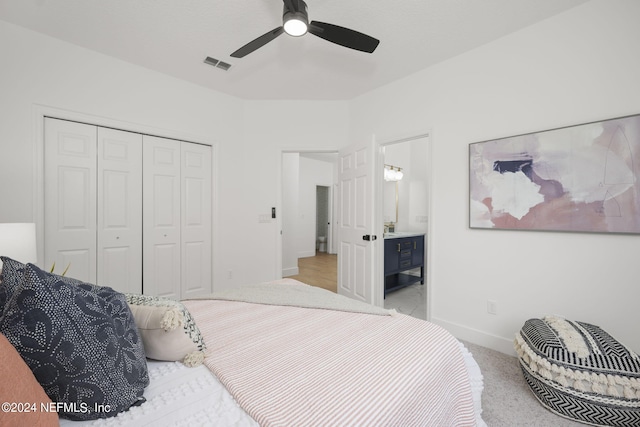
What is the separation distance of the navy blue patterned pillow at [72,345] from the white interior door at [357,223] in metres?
2.39

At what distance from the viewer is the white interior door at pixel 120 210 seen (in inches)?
105

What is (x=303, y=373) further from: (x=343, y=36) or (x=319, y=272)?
(x=319, y=272)

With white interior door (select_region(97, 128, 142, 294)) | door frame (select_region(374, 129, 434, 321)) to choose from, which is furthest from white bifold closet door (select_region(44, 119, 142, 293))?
door frame (select_region(374, 129, 434, 321))

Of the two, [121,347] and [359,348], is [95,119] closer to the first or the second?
[121,347]

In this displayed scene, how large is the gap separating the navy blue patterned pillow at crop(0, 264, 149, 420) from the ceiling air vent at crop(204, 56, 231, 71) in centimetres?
261

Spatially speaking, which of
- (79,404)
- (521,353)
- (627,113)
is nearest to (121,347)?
(79,404)

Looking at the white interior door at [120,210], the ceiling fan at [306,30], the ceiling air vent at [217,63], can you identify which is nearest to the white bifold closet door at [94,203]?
the white interior door at [120,210]

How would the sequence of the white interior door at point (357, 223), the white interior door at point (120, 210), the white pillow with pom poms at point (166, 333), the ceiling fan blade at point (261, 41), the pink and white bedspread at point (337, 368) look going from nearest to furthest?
the pink and white bedspread at point (337, 368)
the white pillow with pom poms at point (166, 333)
the ceiling fan blade at point (261, 41)
the white interior door at point (120, 210)
the white interior door at point (357, 223)

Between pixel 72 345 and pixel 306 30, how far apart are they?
6.32ft

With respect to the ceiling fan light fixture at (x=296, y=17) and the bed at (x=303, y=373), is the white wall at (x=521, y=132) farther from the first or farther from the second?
the ceiling fan light fixture at (x=296, y=17)

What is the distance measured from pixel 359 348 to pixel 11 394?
987 millimetres

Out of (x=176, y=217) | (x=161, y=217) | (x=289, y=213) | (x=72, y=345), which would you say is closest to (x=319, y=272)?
(x=289, y=213)

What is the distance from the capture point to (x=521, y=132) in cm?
220

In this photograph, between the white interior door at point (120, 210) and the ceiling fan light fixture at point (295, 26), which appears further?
the white interior door at point (120, 210)
